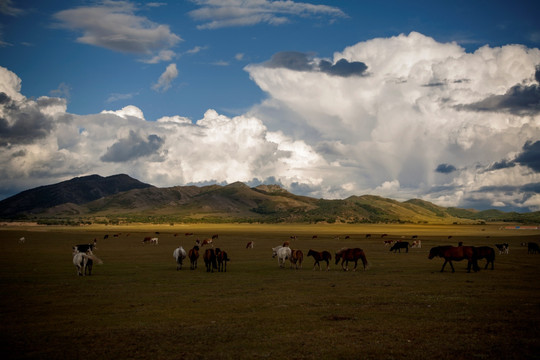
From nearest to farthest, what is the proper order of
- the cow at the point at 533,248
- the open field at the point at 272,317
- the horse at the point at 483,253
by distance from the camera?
the open field at the point at 272,317
the horse at the point at 483,253
the cow at the point at 533,248

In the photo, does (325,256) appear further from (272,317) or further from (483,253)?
(272,317)

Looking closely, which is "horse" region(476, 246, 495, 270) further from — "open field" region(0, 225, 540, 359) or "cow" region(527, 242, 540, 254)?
"cow" region(527, 242, 540, 254)

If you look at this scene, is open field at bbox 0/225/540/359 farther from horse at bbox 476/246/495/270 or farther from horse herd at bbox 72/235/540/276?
horse at bbox 476/246/495/270

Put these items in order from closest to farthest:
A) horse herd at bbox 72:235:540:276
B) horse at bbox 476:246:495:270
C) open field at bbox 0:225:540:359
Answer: open field at bbox 0:225:540:359
horse herd at bbox 72:235:540:276
horse at bbox 476:246:495:270

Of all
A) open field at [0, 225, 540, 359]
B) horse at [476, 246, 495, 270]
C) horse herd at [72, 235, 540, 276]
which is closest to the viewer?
open field at [0, 225, 540, 359]

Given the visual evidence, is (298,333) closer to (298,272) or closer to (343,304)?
(343,304)

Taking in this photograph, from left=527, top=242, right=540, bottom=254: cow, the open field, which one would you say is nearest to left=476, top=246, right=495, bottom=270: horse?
Answer: the open field

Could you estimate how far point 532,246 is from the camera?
145 ft

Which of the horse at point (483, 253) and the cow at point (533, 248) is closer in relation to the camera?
the horse at point (483, 253)

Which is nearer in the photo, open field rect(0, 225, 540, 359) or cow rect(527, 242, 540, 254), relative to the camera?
open field rect(0, 225, 540, 359)

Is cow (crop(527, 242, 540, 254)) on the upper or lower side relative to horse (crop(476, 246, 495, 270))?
lower

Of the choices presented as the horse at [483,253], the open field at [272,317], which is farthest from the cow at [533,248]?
the open field at [272,317]

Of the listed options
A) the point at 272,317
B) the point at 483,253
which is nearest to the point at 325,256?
the point at 483,253

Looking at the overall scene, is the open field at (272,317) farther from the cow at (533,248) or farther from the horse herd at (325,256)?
the cow at (533,248)
